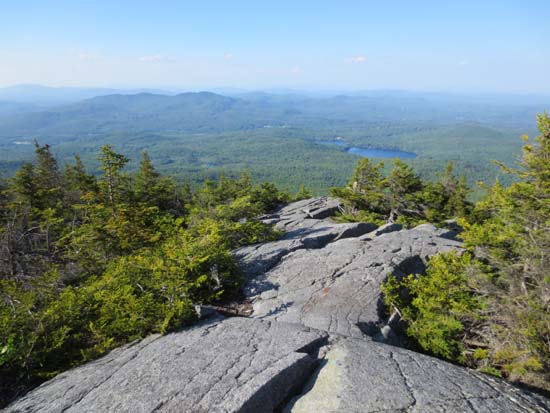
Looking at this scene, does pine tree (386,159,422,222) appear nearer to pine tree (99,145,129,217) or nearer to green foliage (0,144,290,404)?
green foliage (0,144,290,404)

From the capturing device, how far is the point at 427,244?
518 inches

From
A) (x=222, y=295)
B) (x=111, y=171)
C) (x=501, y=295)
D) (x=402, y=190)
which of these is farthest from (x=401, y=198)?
(x=111, y=171)

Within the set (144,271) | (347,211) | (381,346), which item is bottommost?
(347,211)

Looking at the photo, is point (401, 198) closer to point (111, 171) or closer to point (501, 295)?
point (501, 295)

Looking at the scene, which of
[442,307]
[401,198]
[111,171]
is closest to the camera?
[442,307]

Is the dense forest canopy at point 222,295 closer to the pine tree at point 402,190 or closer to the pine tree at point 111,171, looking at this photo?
the pine tree at point 111,171

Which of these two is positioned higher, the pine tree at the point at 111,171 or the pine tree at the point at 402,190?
the pine tree at the point at 111,171

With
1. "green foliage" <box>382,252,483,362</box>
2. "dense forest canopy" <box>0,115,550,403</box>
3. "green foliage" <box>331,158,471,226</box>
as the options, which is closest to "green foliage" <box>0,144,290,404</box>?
"dense forest canopy" <box>0,115,550,403</box>

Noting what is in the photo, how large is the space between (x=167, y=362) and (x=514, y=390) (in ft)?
22.9

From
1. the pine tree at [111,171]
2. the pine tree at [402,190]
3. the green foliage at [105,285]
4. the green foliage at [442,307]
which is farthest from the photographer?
the pine tree at [402,190]

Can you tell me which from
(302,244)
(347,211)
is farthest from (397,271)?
(347,211)

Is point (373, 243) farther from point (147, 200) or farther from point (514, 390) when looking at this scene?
point (147, 200)

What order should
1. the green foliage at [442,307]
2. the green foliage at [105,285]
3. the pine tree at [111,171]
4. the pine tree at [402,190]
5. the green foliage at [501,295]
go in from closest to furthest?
the green foliage at [105,285] → the green foliage at [501,295] → the green foliage at [442,307] → the pine tree at [111,171] → the pine tree at [402,190]

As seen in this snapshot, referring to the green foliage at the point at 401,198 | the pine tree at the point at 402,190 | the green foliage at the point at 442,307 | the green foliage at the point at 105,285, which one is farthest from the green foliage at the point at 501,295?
the pine tree at the point at 402,190
